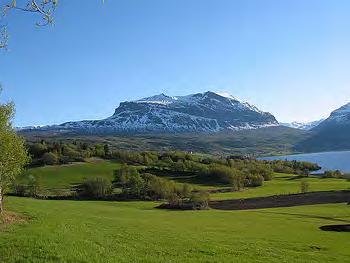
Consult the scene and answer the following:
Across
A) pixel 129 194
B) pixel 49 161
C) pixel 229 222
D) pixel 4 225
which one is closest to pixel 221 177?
pixel 129 194

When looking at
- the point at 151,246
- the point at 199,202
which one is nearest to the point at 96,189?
the point at 199,202

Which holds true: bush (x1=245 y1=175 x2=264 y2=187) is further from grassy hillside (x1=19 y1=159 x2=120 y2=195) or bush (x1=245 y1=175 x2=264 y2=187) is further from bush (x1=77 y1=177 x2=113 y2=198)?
bush (x1=77 y1=177 x2=113 y2=198)

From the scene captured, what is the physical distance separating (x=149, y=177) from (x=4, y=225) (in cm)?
9273

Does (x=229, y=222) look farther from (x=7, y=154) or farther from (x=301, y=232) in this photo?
(x=7, y=154)

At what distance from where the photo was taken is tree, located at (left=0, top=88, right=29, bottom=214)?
1674 inches

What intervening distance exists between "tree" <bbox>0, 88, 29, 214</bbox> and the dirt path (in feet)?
170

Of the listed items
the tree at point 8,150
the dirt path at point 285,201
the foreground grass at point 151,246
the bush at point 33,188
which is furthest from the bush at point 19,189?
the foreground grass at point 151,246

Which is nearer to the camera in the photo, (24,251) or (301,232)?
(24,251)

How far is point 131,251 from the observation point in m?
25.4

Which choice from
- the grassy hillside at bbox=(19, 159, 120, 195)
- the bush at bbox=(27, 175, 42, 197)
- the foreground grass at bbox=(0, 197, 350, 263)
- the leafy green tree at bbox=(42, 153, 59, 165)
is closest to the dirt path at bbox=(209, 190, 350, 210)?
the bush at bbox=(27, 175, 42, 197)

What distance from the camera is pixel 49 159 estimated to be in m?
156

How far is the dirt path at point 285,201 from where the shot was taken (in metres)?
92.3

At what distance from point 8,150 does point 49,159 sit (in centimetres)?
11660

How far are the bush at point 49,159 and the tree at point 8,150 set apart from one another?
112454 millimetres
